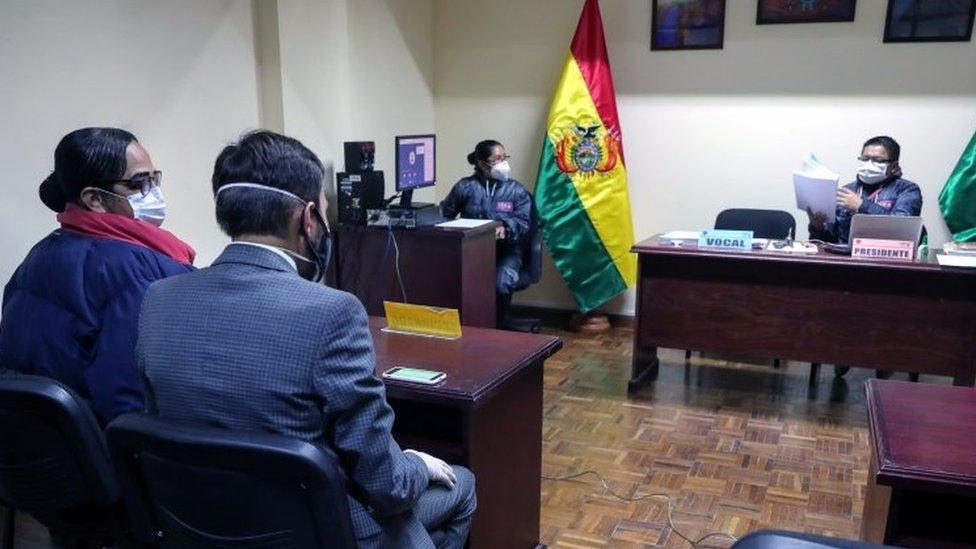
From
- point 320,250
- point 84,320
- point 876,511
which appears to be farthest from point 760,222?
point 84,320

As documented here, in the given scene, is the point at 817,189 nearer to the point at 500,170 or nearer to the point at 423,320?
the point at 500,170

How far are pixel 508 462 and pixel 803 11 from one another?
3.54 meters

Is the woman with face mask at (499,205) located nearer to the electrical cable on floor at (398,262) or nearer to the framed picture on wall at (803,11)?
the electrical cable on floor at (398,262)

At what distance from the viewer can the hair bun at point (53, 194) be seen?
1.80 metres

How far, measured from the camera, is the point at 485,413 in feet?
5.73

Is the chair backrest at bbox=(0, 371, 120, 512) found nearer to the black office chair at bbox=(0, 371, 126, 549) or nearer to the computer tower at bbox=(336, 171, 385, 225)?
the black office chair at bbox=(0, 371, 126, 549)

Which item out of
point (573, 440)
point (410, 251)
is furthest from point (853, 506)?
point (410, 251)

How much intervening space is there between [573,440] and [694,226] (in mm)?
2131

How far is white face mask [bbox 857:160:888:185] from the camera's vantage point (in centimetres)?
355

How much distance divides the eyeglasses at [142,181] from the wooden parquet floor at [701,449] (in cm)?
155

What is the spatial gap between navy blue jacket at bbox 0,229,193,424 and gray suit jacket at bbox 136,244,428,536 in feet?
1.16

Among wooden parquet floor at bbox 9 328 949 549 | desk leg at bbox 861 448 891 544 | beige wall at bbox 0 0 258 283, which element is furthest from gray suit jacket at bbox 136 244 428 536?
beige wall at bbox 0 0 258 283

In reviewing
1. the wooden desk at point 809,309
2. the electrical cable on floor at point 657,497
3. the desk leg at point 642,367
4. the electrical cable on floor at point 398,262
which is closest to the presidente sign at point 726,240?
the wooden desk at point 809,309

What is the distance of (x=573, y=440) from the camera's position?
308 centimetres
